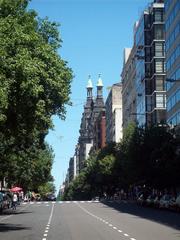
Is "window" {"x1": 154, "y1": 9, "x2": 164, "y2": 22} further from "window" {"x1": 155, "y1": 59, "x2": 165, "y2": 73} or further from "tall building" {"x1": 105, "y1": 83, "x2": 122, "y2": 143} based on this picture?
"tall building" {"x1": 105, "y1": 83, "x2": 122, "y2": 143}

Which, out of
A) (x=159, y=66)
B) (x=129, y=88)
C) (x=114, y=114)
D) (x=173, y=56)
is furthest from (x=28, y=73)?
(x=114, y=114)

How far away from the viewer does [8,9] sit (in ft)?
86.8

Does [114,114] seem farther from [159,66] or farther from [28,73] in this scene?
[28,73]

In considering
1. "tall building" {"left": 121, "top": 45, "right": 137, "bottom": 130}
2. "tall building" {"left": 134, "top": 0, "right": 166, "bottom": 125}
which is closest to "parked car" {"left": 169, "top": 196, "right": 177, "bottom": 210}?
"tall building" {"left": 134, "top": 0, "right": 166, "bottom": 125}

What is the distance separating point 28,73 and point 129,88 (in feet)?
359

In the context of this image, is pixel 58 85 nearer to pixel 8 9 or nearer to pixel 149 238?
pixel 8 9

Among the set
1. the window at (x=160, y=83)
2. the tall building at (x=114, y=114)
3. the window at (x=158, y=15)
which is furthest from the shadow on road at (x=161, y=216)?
the tall building at (x=114, y=114)

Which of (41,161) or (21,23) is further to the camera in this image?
(41,161)

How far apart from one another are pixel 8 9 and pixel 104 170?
86747mm

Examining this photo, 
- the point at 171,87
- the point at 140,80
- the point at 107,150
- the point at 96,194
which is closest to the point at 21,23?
the point at 171,87

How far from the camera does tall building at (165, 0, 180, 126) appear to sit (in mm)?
77938

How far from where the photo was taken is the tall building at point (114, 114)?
6029 inches

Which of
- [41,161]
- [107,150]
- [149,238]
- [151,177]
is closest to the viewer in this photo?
[149,238]

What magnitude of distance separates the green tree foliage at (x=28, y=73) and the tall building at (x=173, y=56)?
49.3 metres
